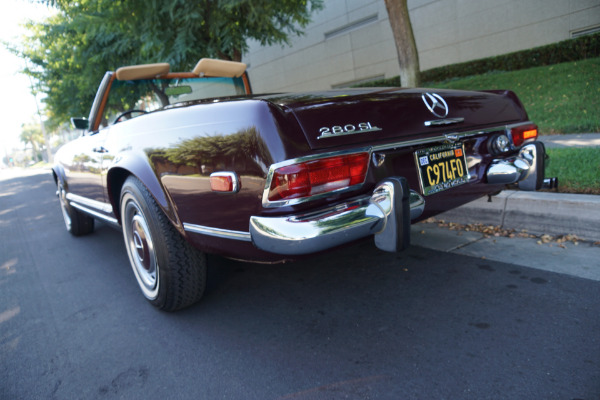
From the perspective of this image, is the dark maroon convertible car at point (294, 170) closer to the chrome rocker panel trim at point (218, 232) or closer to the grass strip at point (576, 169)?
the chrome rocker panel trim at point (218, 232)

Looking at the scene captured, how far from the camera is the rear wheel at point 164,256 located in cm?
233

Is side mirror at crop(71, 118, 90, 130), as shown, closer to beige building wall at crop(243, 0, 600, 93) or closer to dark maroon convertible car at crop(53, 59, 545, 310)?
dark maroon convertible car at crop(53, 59, 545, 310)

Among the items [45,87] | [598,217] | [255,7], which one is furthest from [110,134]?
[45,87]

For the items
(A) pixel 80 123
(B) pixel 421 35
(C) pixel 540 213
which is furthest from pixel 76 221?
(B) pixel 421 35

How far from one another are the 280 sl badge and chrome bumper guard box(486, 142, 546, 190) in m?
0.95

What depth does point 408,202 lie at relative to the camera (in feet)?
6.04

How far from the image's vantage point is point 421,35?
13.8 metres

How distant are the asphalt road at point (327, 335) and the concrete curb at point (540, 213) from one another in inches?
28.7

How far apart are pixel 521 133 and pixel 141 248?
2614mm

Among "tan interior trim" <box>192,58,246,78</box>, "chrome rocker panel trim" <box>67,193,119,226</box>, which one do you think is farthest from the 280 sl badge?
"tan interior trim" <box>192,58,246,78</box>

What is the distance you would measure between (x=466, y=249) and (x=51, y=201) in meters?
8.88

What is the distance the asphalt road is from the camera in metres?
1.72

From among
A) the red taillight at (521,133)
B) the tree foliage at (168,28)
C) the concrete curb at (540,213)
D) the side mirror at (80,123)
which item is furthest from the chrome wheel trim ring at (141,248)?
the tree foliage at (168,28)

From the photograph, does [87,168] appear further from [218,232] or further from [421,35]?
[421,35]
